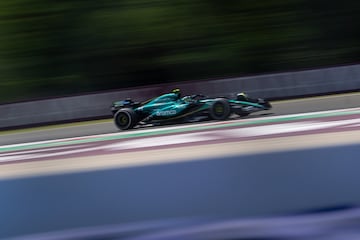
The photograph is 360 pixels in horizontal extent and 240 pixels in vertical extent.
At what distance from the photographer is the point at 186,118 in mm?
14312

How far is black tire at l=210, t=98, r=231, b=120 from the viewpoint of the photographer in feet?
45.3

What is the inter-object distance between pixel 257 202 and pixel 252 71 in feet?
62.0

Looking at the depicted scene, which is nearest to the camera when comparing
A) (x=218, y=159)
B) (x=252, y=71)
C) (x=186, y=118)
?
(x=218, y=159)

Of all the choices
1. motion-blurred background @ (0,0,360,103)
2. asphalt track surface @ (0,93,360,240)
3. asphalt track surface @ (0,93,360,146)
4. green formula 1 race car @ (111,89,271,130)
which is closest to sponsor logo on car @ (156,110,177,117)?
green formula 1 race car @ (111,89,271,130)

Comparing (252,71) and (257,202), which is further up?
(252,71)

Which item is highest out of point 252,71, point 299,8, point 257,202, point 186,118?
point 299,8

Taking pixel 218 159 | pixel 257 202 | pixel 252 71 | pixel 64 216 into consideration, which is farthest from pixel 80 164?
pixel 252 71

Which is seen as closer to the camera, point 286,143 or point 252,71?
point 286,143

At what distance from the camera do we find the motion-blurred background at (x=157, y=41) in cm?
2220

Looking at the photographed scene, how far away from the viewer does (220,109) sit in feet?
45.5

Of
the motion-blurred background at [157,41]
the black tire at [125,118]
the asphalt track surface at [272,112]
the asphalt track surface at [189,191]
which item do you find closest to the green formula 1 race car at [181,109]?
the black tire at [125,118]

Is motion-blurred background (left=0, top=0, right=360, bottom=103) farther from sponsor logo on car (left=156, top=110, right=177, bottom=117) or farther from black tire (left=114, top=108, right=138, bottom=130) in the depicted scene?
black tire (left=114, top=108, right=138, bottom=130)

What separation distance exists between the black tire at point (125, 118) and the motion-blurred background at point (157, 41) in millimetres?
7777

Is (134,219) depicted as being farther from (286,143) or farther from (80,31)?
(80,31)
